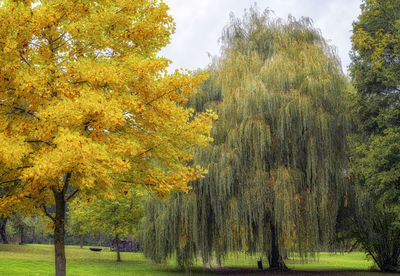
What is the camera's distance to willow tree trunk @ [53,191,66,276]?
9.71 meters

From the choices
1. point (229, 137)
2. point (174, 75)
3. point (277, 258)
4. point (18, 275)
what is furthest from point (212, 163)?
point (18, 275)

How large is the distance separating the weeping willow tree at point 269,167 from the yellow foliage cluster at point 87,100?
18.2 feet

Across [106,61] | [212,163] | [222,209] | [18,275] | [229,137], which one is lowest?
[18,275]

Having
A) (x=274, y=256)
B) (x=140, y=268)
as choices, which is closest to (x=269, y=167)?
(x=274, y=256)

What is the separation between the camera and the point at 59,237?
10.1m

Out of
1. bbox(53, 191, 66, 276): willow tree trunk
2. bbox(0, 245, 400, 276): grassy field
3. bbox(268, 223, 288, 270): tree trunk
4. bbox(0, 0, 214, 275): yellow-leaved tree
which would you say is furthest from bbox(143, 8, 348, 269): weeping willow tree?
bbox(53, 191, 66, 276): willow tree trunk

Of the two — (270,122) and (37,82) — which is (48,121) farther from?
(270,122)

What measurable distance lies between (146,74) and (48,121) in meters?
2.56

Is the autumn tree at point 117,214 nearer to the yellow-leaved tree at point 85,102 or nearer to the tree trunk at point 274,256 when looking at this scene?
the tree trunk at point 274,256

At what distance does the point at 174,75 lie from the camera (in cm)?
983

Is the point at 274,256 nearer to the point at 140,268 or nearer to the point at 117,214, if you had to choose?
the point at 140,268

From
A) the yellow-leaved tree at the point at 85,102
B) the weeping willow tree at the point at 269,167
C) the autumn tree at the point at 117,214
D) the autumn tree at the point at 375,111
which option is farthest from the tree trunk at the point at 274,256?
the autumn tree at the point at 117,214

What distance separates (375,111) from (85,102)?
1245cm

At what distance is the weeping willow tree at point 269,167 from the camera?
15203 mm
